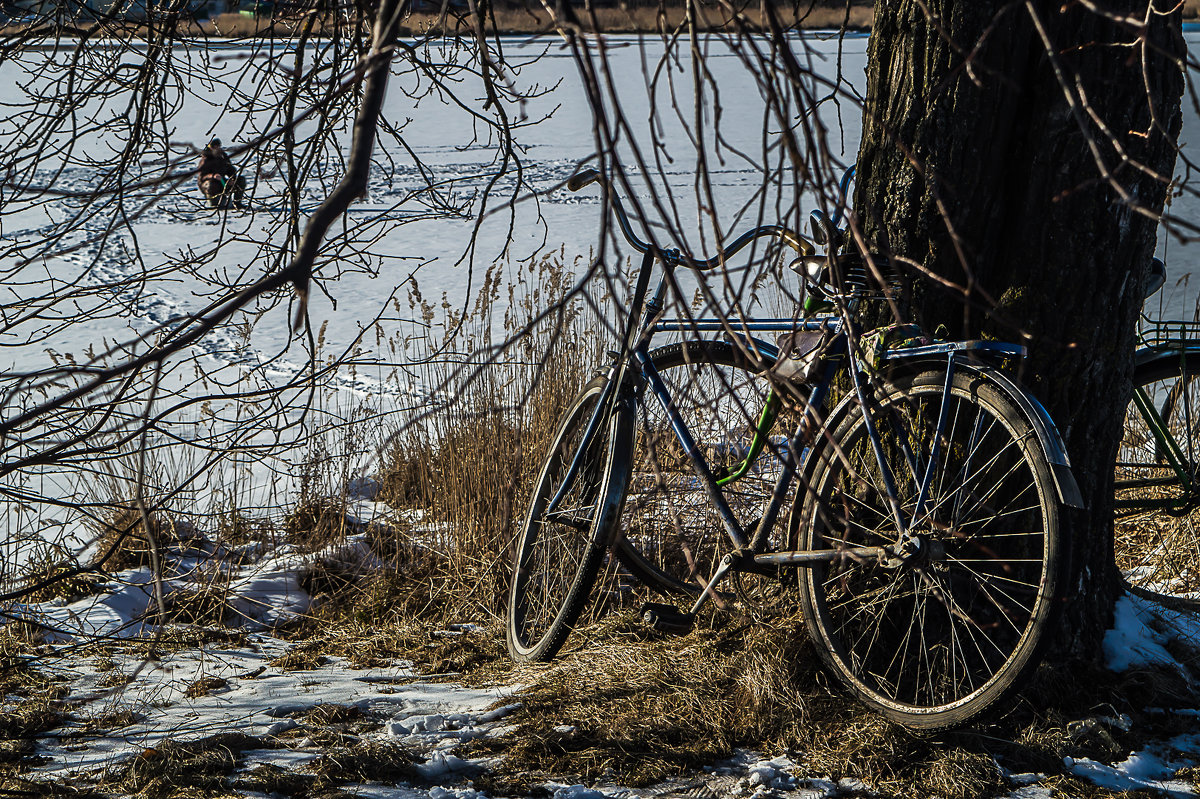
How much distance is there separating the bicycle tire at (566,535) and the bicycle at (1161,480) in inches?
53.9

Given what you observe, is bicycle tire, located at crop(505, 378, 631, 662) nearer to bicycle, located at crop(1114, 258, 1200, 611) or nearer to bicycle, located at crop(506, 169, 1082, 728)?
bicycle, located at crop(506, 169, 1082, 728)

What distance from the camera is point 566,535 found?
2.88 m

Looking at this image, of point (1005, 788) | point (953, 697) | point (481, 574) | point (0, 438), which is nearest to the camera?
point (0, 438)

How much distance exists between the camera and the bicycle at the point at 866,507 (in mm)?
2033

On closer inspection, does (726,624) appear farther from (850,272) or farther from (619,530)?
(850,272)

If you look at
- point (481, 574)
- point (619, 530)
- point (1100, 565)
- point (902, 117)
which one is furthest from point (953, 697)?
point (481, 574)

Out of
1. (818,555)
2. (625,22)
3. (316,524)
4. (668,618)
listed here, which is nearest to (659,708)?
(668,618)

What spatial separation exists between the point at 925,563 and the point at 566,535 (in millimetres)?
1118

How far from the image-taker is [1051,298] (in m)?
2.29

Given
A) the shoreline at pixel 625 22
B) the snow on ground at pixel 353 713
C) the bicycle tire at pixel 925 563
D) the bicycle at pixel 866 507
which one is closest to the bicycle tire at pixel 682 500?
the bicycle at pixel 866 507

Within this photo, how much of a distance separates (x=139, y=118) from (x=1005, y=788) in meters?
2.56

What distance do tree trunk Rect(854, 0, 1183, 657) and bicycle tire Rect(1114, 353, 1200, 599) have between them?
1.22 feet

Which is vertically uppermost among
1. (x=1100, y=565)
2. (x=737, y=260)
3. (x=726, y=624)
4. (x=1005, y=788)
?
(x=737, y=260)

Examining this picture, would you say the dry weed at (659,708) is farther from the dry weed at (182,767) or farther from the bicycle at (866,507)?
the dry weed at (182,767)
